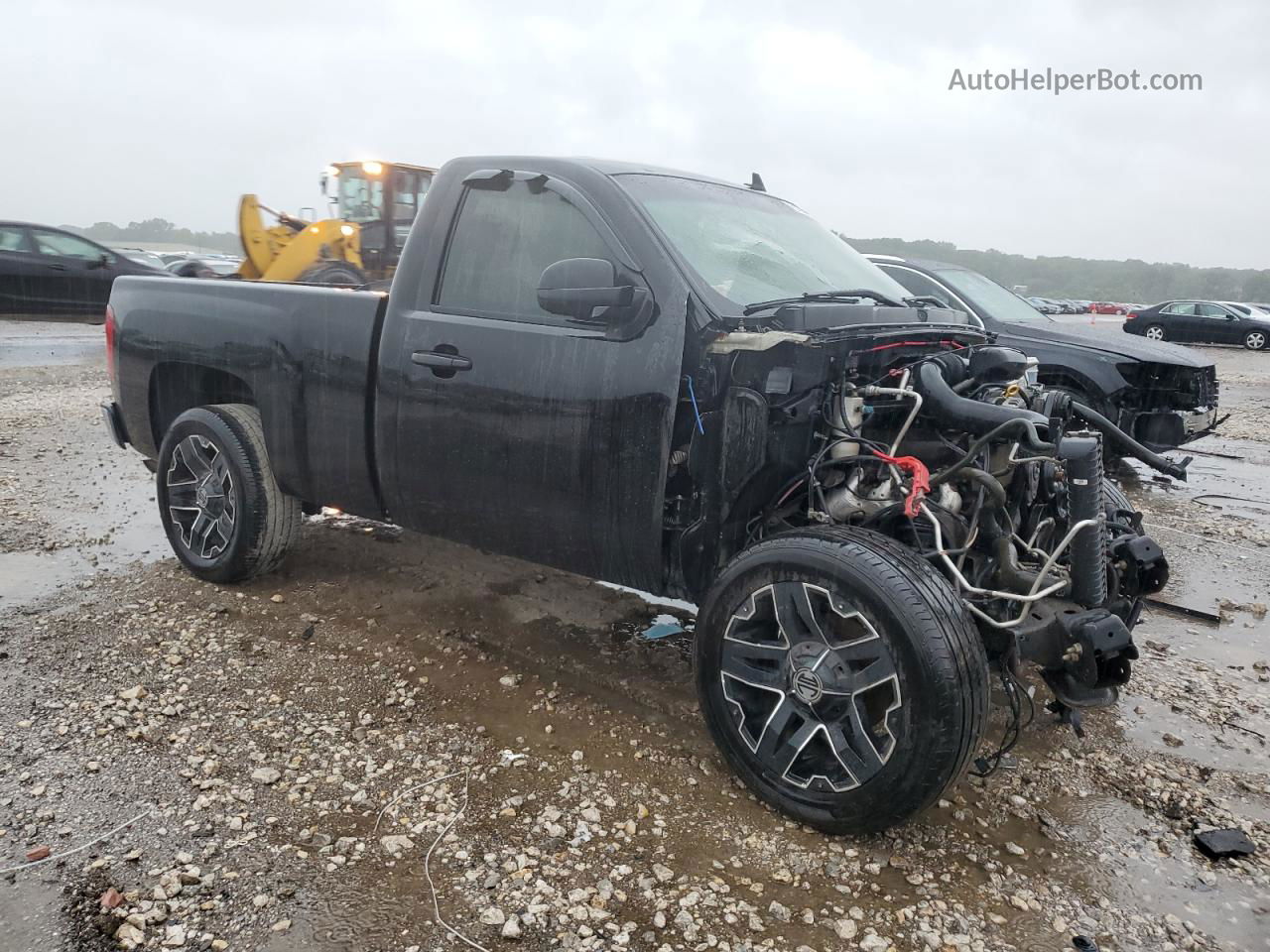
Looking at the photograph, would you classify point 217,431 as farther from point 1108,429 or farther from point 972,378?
point 1108,429

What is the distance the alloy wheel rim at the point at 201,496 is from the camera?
167 inches

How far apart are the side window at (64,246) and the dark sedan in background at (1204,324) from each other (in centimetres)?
2460

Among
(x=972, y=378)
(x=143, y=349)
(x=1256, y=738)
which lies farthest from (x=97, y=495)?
(x=1256, y=738)

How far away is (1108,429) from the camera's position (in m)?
3.24

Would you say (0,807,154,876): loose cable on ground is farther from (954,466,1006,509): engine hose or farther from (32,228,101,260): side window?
(32,228,101,260): side window

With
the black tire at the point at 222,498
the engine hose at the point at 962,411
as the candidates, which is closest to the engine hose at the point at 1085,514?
the engine hose at the point at 962,411

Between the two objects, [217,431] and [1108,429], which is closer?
[1108,429]

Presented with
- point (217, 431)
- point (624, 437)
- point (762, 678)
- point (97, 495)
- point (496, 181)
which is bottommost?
point (97, 495)

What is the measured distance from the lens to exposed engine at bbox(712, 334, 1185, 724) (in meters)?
2.63

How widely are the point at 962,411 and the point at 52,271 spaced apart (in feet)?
53.2

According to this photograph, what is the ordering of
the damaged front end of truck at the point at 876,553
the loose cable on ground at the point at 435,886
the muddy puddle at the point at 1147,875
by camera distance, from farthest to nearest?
the damaged front end of truck at the point at 876,553 < the muddy puddle at the point at 1147,875 < the loose cable on ground at the point at 435,886

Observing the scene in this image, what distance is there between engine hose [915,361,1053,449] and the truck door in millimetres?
798

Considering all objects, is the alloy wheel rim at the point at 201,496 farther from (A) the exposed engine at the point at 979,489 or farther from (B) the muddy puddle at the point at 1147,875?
(B) the muddy puddle at the point at 1147,875

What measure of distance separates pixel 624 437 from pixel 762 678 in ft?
2.91
